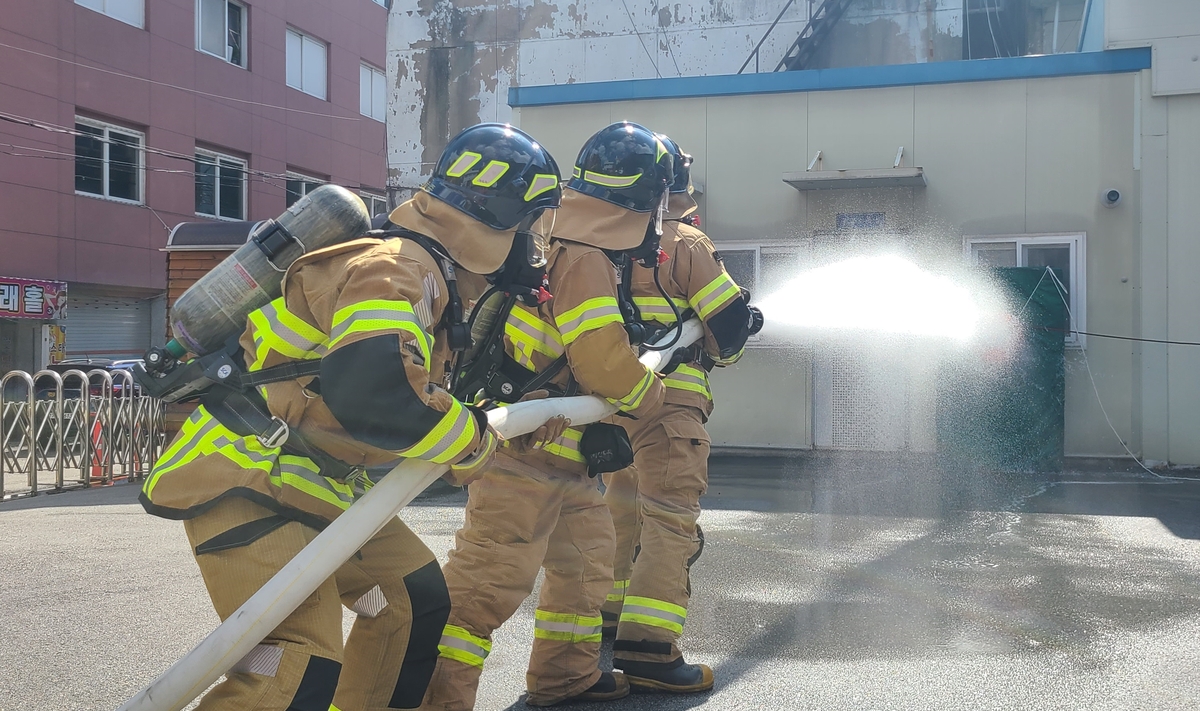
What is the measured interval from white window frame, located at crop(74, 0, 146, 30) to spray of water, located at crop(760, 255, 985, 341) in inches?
686

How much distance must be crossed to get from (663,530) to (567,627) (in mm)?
628

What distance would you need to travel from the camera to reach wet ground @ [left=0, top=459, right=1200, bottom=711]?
395 cm

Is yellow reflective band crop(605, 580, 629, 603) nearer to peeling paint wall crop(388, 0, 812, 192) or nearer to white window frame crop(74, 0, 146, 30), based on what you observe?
peeling paint wall crop(388, 0, 812, 192)

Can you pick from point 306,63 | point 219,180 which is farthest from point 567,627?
point 306,63

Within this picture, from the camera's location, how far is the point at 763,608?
5145 mm

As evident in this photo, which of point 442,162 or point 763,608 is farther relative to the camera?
point 763,608

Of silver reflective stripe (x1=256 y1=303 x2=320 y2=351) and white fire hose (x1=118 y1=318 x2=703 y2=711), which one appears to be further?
silver reflective stripe (x1=256 y1=303 x2=320 y2=351)

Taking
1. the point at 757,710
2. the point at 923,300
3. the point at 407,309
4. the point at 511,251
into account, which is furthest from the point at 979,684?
the point at 923,300

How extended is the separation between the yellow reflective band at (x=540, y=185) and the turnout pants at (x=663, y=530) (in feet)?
4.67

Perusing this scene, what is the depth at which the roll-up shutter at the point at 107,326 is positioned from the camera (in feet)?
72.3

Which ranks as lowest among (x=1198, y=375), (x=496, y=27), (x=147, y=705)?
(x=147, y=705)

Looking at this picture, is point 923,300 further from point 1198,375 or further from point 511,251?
point 511,251

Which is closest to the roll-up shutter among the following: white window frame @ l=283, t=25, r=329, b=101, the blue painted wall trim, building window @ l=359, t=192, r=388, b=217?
white window frame @ l=283, t=25, r=329, b=101

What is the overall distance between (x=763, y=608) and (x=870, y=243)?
6640 mm
